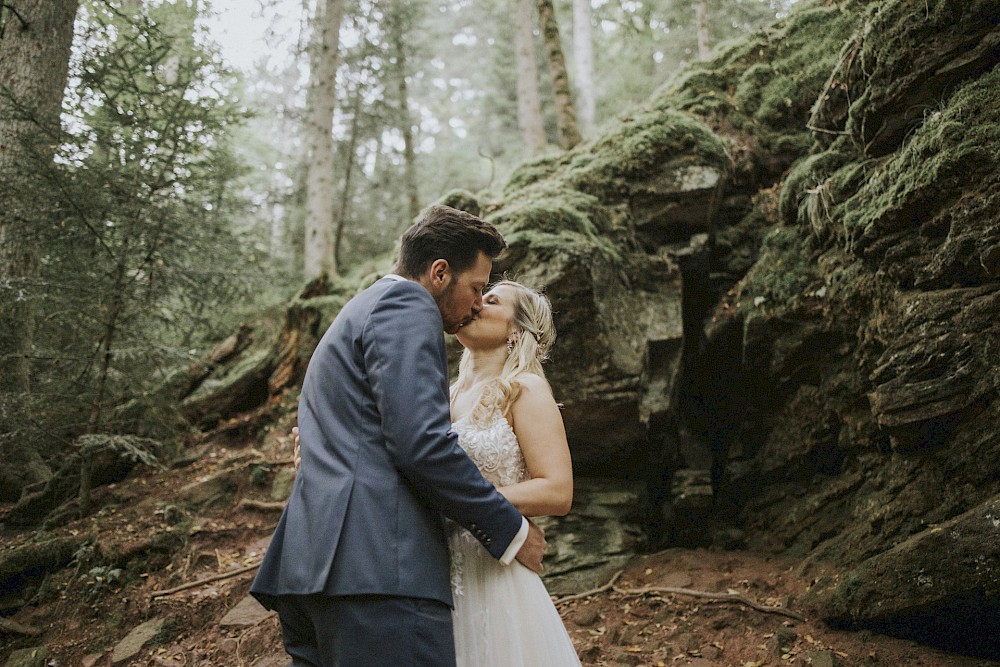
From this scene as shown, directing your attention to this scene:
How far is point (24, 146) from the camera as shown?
6.62m

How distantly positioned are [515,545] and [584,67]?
21.7m

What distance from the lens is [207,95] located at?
7.53 metres

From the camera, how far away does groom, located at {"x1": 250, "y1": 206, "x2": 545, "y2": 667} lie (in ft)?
6.67

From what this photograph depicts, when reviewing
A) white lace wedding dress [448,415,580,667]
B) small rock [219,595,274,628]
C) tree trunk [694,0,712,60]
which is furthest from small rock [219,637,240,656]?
tree trunk [694,0,712,60]

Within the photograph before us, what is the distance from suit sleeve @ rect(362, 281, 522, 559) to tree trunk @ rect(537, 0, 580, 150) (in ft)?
28.6

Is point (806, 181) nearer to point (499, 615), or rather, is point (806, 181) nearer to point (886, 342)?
point (886, 342)

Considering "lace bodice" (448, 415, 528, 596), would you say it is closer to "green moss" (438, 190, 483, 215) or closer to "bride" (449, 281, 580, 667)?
"bride" (449, 281, 580, 667)

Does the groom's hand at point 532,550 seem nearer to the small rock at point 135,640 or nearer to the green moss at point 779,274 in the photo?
the small rock at point 135,640

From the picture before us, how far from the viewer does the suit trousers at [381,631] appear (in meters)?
2.00

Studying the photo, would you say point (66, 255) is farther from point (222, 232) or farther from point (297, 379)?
point (297, 379)

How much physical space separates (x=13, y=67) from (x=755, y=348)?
31.0 ft

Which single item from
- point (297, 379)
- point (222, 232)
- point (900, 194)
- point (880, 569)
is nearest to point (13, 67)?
point (222, 232)

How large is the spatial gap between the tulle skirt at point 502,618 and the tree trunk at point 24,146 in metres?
A: 6.10

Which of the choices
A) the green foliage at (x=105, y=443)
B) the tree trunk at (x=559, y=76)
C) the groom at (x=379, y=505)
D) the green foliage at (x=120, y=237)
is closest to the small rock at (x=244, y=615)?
the green foliage at (x=105, y=443)
